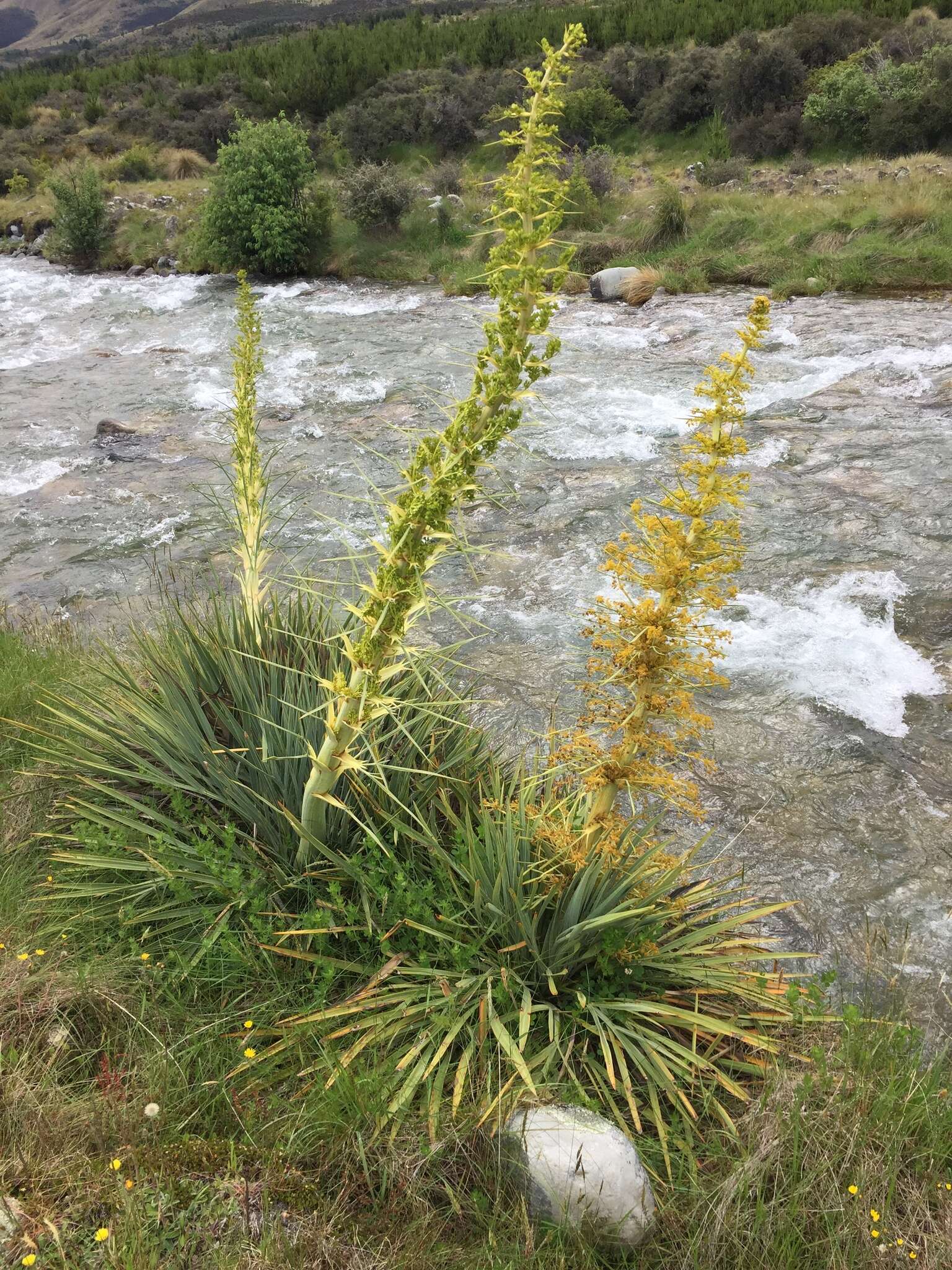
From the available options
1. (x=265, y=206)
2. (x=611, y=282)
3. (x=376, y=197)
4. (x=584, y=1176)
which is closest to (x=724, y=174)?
(x=611, y=282)

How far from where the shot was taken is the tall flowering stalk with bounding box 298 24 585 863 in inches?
88.0

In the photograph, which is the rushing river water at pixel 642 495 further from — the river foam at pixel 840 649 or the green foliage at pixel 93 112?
the green foliage at pixel 93 112

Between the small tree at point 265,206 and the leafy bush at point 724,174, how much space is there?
8.55 m

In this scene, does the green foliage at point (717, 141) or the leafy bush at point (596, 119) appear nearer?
the green foliage at point (717, 141)

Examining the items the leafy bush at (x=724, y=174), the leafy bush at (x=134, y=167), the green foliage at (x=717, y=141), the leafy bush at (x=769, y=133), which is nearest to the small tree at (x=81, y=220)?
the leafy bush at (x=134, y=167)

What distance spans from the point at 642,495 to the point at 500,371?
636cm

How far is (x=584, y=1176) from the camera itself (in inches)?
92.7

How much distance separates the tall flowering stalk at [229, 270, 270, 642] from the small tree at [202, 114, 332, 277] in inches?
591

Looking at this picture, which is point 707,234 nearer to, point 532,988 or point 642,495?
point 642,495

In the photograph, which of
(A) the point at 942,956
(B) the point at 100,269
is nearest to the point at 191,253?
(B) the point at 100,269

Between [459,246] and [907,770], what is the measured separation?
15803mm

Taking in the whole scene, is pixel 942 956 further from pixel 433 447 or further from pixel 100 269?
pixel 100 269

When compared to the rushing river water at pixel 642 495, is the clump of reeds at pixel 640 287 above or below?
above

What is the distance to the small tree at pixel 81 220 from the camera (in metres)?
19.0
